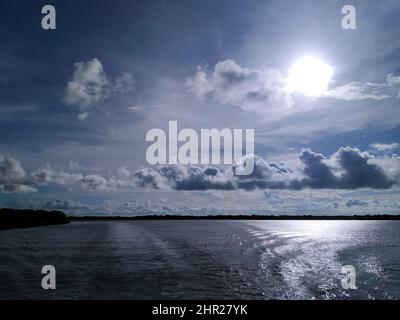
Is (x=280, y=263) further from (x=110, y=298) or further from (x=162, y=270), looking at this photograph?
(x=110, y=298)

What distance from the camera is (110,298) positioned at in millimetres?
29391

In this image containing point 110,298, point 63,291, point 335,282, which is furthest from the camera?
point 335,282
